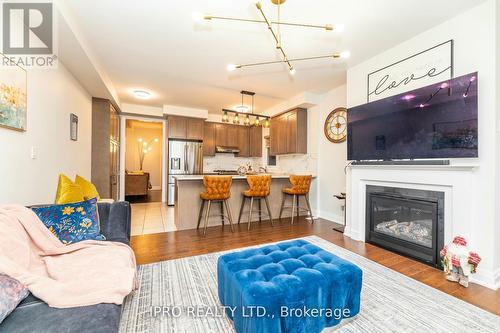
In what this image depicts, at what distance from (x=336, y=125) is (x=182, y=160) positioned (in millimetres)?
4085

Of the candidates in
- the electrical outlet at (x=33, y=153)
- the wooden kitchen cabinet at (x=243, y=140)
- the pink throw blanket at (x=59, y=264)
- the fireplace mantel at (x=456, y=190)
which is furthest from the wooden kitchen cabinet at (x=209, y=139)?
the pink throw blanket at (x=59, y=264)

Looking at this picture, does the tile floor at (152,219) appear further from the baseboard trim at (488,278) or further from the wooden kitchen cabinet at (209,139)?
the baseboard trim at (488,278)

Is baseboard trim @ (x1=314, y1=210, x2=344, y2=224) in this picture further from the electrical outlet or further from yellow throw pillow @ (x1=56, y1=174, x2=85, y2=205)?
the electrical outlet

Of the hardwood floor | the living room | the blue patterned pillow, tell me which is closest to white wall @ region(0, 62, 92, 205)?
the living room

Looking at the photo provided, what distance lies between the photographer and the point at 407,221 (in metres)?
2.79

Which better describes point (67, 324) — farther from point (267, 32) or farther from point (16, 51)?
point (267, 32)

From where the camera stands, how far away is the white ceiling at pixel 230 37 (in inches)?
85.2

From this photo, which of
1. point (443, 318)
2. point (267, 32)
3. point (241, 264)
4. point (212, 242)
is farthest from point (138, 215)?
point (443, 318)

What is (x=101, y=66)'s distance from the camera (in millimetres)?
3465

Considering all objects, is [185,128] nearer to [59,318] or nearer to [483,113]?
[59,318]

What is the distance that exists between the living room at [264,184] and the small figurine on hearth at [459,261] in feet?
0.06

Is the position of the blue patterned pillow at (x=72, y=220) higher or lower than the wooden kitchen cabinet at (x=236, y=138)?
lower

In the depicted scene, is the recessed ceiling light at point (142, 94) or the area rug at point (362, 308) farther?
the recessed ceiling light at point (142, 94)

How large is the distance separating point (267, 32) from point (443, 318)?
122 inches
